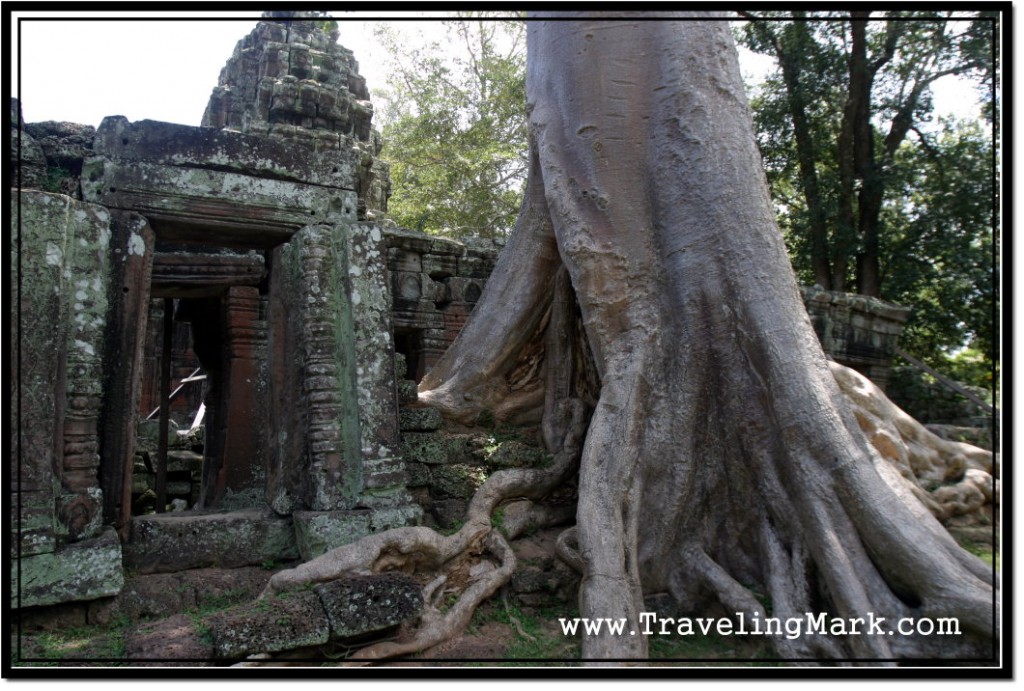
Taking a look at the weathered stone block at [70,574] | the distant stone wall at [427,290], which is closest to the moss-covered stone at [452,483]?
the weathered stone block at [70,574]

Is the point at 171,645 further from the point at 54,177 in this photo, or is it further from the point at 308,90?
the point at 308,90

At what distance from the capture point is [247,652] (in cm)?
278

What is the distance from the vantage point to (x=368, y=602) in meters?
3.03

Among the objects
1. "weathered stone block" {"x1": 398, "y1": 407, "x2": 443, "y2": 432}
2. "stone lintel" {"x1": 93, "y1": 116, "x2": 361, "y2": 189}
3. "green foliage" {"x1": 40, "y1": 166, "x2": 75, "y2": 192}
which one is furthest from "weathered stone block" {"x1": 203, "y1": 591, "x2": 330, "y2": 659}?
"green foliage" {"x1": 40, "y1": 166, "x2": 75, "y2": 192}

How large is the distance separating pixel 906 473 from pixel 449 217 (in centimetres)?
1277

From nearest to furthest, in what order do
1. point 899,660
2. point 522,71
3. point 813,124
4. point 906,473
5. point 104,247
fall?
point 899,660 → point 104,247 → point 906,473 → point 813,124 → point 522,71

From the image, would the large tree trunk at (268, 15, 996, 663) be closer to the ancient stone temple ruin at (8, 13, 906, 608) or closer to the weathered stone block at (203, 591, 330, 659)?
the weathered stone block at (203, 591, 330, 659)

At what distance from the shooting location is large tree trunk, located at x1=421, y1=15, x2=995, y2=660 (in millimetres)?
3246

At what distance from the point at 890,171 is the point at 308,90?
713 centimetres

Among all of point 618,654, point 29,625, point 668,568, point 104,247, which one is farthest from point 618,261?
point 29,625

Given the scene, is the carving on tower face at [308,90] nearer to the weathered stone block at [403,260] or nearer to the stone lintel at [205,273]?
the weathered stone block at [403,260]

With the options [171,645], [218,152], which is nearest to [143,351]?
[218,152]

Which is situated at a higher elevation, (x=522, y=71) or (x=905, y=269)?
(x=522, y=71)

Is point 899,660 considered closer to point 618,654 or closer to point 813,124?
point 618,654
